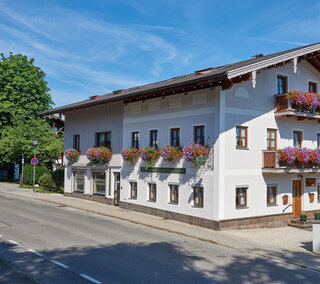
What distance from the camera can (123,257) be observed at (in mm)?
11188

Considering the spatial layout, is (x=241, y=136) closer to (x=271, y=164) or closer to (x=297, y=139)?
(x=271, y=164)

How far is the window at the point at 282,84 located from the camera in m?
19.8

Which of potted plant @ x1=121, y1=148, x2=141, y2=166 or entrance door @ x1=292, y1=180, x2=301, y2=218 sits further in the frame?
potted plant @ x1=121, y1=148, x2=141, y2=166

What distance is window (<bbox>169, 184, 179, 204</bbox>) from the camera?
1916cm

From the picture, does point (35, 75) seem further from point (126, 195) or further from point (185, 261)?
point (185, 261)

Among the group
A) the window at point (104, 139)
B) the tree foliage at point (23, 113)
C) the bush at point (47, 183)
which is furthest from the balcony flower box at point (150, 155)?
the tree foliage at point (23, 113)

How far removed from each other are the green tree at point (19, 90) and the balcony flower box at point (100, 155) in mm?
14755

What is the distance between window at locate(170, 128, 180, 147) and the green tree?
21681 millimetres

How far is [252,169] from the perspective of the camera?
58.7 ft

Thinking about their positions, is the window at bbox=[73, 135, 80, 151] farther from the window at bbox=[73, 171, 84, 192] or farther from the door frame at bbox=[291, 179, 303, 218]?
the door frame at bbox=[291, 179, 303, 218]

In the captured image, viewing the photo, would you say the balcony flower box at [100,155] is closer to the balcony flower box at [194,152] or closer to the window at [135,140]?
the window at [135,140]

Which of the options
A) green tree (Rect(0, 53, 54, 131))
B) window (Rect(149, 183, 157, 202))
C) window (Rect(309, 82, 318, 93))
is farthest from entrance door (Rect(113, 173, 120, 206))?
green tree (Rect(0, 53, 54, 131))

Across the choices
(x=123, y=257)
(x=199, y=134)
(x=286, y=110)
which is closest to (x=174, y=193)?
(x=199, y=134)

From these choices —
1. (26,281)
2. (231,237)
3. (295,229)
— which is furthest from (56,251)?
(295,229)
